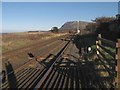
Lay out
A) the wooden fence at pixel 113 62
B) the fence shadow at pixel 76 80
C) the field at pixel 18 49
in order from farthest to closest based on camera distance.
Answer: the field at pixel 18 49 → the fence shadow at pixel 76 80 → the wooden fence at pixel 113 62

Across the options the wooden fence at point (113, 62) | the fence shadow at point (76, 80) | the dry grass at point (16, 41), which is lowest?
the dry grass at point (16, 41)

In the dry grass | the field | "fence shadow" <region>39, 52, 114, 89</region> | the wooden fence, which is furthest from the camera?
the dry grass

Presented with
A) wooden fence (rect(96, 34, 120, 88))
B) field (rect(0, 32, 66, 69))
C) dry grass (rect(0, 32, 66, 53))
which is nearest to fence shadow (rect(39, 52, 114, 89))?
wooden fence (rect(96, 34, 120, 88))

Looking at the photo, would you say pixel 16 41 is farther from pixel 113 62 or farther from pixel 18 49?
pixel 113 62

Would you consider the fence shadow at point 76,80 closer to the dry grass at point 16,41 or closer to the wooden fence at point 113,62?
the wooden fence at point 113,62

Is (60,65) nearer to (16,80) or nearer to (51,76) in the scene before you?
(51,76)

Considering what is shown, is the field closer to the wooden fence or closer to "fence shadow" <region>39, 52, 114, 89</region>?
"fence shadow" <region>39, 52, 114, 89</region>

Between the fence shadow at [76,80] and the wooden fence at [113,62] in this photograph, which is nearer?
the wooden fence at [113,62]

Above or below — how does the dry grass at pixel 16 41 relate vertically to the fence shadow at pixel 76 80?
below

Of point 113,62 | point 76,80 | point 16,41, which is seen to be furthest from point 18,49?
point 113,62

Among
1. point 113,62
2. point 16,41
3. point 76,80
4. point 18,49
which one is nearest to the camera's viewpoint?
point 113,62

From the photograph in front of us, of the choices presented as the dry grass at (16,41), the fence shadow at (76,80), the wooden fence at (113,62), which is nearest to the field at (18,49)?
the dry grass at (16,41)

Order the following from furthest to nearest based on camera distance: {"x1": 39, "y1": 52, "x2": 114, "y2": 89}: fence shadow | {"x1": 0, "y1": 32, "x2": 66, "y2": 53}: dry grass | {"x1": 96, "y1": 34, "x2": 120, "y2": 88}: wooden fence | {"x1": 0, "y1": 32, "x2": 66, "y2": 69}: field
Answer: {"x1": 0, "y1": 32, "x2": 66, "y2": 53}: dry grass → {"x1": 0, "y1": 32, "x2": 66, "y2": 69}: field → {"x1": 39, "y1": 52, "x2": 114, "y2": 89}: fence shadow → {"x1": 96, "y1": 34, "x2": 120, "y2": 88}: wooden fence

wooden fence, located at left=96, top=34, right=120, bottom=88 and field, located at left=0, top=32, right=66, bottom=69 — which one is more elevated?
wooden fence, located at left=96, top=34, right=120, bottom=88
